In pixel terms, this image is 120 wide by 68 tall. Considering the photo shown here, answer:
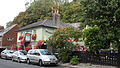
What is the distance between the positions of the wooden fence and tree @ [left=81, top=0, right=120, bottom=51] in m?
1.51

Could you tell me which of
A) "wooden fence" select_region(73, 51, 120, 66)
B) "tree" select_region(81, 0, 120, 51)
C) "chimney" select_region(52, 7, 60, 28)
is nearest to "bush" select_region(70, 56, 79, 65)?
"wooden fence" select_region(73, 51, 120, 66)

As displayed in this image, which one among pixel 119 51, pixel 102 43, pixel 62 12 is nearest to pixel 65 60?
pixel 102 43

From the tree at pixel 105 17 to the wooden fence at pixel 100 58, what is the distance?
151 centimetres

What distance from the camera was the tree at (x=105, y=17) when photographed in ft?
46.3

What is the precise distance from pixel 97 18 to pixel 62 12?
40708mm

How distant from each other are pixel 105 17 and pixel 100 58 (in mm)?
4531

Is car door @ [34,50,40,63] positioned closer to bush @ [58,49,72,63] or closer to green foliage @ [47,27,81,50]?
green foliage @ [47,27,81,50]

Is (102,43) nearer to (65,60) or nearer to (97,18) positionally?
(97,18)

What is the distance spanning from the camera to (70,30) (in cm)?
2033

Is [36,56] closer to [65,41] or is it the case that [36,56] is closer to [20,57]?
[65,41]

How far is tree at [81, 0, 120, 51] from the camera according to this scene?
14.1 meters

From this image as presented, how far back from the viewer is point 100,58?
679 inches

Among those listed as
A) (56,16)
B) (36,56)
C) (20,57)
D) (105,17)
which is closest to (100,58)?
(105,17)

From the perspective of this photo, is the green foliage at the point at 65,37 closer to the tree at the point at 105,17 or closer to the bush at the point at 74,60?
the bush at the point at 74,60
